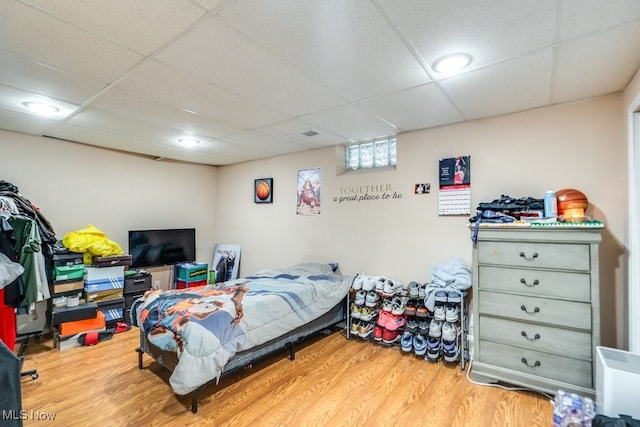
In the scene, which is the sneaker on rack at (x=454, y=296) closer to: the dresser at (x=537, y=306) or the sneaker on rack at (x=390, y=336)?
the dresser at (x=537, y=306)

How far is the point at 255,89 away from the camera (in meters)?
2.37

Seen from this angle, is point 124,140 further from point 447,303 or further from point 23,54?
point 447,303

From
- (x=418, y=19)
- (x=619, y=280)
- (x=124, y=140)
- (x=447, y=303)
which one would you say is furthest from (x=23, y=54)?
(x=619, y=280)

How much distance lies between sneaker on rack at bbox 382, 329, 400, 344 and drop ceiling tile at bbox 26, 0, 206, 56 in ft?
10.1

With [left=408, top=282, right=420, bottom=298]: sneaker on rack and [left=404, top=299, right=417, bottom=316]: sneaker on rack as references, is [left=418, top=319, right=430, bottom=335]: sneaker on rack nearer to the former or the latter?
[left=404, top=299, right=417, bottom=316]: sneaker on rack

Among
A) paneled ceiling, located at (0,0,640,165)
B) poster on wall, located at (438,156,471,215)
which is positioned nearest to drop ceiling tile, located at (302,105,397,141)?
paneled ceiling, located at (0,0,640,165)

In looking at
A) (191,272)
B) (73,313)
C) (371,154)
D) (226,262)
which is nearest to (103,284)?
(73,313)

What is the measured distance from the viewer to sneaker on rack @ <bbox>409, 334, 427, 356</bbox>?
2.97m

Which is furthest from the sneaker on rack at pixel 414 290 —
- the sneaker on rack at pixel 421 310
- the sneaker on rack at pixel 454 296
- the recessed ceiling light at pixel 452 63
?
the recessed ceiling light at pixel 452 63

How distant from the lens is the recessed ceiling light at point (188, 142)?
3.79 m

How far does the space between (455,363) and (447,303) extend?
558 mm

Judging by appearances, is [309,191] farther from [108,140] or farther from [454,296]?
[108,140]

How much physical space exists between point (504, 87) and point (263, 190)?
137 inches

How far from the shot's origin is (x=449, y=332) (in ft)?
9.20
